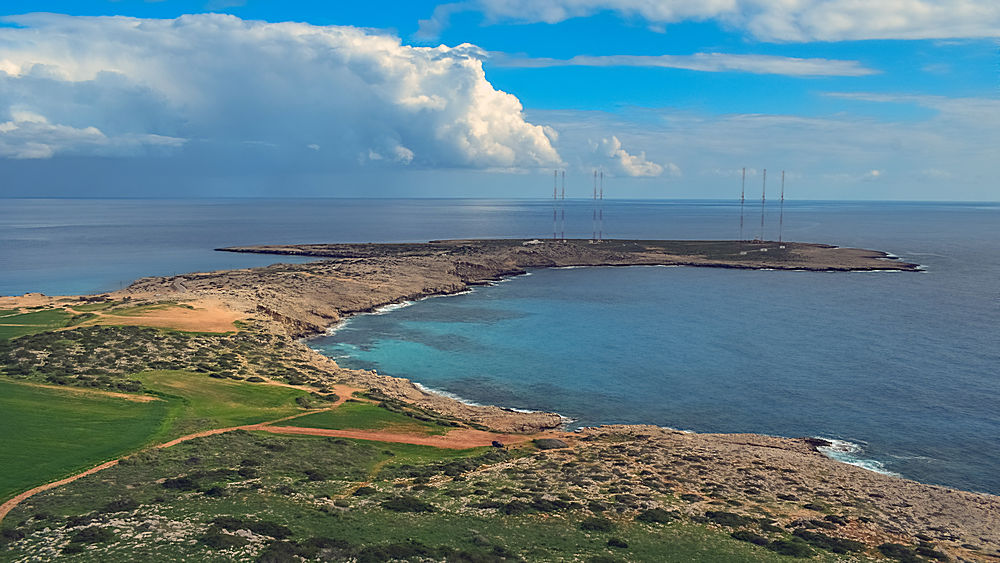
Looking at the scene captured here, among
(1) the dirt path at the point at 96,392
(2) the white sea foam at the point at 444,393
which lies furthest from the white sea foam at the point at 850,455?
(1) the dirt path at the point at 96,392

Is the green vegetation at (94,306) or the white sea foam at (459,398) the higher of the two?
the green vegetation at (94,306)

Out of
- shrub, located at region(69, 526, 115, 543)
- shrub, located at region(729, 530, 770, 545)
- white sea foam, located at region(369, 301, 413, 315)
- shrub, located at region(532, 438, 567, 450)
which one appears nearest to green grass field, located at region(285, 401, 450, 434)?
shrub, located at region(532, 438, 567, 450)

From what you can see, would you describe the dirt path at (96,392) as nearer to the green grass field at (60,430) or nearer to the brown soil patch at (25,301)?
the green grass field at (60,430)

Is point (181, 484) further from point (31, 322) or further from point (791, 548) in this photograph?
point (31, 322)

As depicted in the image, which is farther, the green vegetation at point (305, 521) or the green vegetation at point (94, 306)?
the green vegetation at point (94, 306)

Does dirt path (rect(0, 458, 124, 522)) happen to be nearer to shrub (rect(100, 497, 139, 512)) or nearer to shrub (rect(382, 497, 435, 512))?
shrub (rect(100, 497, 139, 512))

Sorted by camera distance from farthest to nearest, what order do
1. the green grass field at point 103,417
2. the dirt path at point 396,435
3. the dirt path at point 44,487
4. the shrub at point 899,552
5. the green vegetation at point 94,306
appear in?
the green vegetation at point 94,306
the dirt path at point 396,435
the green grass field at point 103,417
the shrub at point 899,552
the dirt path at point 44,487
